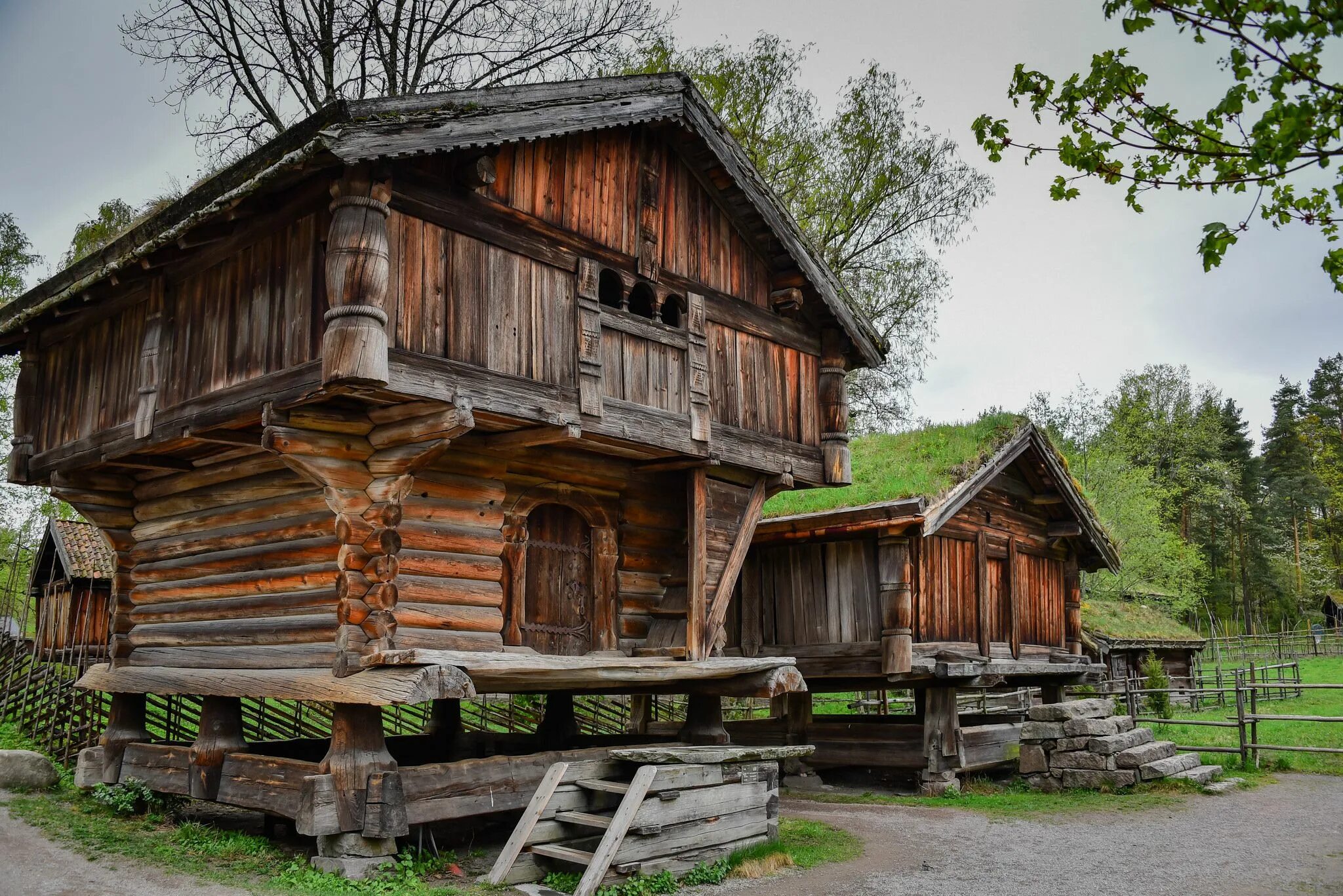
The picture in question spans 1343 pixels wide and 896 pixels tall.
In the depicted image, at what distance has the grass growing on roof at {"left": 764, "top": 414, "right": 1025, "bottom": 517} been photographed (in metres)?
16.3

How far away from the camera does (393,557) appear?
9.87 metres

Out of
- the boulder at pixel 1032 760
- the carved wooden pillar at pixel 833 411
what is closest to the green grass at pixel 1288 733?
the boulder at pixel 1032 760

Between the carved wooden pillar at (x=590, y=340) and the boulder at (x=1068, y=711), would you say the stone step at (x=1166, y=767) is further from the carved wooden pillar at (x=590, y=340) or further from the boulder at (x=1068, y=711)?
the carved wooden pillar at (x=590, y=340)

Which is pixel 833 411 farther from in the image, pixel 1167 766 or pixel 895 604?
pixel 1167 766

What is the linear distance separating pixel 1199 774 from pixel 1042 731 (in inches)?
87.9

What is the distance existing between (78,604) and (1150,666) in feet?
87.5

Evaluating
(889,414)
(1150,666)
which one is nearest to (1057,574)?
(1150,666)

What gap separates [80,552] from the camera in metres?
28.1

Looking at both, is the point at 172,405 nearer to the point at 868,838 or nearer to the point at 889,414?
the point at 868,838

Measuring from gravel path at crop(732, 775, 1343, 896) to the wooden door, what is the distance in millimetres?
3223

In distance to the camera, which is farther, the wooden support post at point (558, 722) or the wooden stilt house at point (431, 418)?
the wooden support post at point (558, 722)

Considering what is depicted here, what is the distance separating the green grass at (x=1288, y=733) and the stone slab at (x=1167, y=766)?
4.36 feet

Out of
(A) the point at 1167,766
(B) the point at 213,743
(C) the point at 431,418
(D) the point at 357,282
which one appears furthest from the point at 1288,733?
(D) the point at 357,282

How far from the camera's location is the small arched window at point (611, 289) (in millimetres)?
11629
